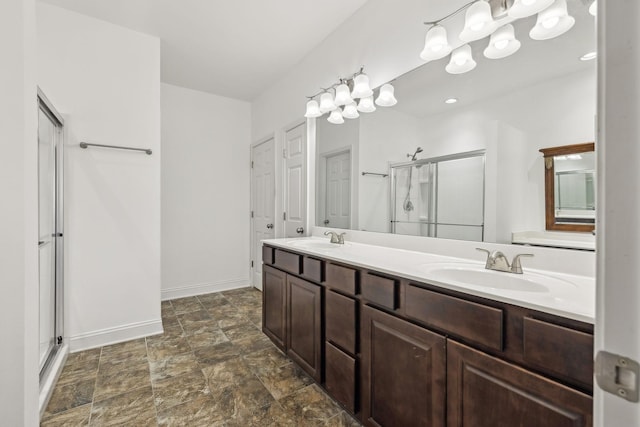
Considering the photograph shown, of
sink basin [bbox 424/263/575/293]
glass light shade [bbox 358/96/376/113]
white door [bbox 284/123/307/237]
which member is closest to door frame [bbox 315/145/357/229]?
white door [bbox 284/123/307/237]

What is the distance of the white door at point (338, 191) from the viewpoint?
2.41 metres

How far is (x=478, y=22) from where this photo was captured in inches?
54.9

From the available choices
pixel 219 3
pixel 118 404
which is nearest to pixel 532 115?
pixel 219 3

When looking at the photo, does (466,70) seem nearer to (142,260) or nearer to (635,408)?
(635,408)

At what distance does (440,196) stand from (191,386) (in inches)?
77.0

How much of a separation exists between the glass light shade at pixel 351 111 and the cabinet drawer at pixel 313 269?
Answer: 1.22 meters

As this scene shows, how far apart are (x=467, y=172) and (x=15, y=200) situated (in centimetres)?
194

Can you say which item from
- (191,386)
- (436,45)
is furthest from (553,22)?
(191,386)

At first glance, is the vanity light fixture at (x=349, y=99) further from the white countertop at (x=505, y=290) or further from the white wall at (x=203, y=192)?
the white wall at (x=203, y=192)

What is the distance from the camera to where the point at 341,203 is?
8.18 feet

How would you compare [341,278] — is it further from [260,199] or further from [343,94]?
[260,199]

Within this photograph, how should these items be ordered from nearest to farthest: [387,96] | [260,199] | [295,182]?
[387,96] → [295,182] → [260,199]

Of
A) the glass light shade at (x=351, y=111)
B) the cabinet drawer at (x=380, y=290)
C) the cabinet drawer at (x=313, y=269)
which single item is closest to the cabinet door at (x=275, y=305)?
Result: the cabinet drawer at (x=313, y=269)

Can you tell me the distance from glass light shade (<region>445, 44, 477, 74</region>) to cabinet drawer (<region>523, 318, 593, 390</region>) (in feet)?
4.30
